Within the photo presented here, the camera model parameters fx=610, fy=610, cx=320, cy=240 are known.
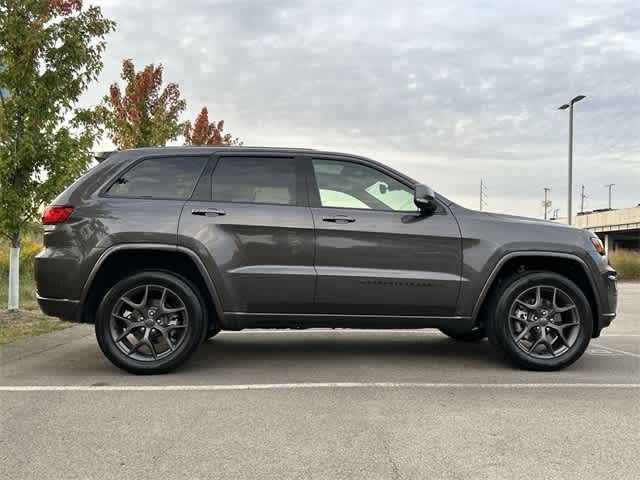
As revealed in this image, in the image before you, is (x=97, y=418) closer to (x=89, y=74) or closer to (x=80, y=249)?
(x=80, y=249)

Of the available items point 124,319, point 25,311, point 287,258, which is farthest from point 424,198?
point 25,311

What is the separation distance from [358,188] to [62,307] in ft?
8.76

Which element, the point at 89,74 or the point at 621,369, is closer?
the point at 621,369

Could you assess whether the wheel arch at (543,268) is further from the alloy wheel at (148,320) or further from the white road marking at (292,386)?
the alloy wheel at (148,320)

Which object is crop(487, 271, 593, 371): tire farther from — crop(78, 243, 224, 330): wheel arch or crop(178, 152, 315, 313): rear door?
crop(78, 243, 224, 330): wheel arch

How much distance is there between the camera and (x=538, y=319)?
5297 millimetres

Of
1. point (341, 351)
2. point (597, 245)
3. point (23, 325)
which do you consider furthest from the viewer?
point (23, 325)

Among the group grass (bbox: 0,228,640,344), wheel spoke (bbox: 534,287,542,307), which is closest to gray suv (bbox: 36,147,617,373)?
wheel spoke (bbox: 534,287,542,307)

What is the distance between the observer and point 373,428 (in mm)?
3611

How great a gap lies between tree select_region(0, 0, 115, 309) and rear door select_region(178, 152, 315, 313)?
4198mm

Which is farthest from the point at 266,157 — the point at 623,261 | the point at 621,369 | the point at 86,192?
the point at 623,261

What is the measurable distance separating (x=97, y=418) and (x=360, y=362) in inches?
100

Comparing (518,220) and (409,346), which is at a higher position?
(518,220)

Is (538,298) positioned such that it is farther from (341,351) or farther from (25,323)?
(25,323)
